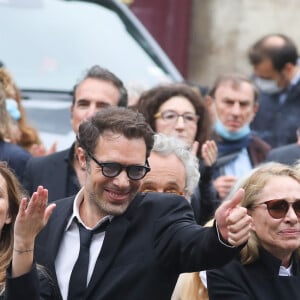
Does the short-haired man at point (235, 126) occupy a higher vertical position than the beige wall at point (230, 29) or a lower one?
lower

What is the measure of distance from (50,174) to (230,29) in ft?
28.8

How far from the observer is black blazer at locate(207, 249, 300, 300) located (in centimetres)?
609

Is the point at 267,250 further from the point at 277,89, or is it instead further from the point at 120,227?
the point at 277,89

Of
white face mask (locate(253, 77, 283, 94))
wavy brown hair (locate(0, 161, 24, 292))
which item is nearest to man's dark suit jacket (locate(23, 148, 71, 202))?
wavy brown hair (locate(0, 161, 24, 292))

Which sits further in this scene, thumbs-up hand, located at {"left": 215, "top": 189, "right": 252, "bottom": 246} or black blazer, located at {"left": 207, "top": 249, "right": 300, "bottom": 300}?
black blazer, located at {"left": 207, "top": 249, "right": 300, "bottom": 300}

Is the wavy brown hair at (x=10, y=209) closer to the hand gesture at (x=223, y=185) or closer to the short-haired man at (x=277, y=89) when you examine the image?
the hand gesture at (x=223, y=185)

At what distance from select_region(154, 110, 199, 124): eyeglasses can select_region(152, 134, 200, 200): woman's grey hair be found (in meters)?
1.18

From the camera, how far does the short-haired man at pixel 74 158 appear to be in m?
7.33

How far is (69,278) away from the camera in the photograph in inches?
226

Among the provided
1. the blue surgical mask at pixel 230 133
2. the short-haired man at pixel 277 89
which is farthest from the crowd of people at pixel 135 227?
the short-haired man at pixel 277 89

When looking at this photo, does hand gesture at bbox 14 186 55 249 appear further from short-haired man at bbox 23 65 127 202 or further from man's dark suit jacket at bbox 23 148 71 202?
man's dark suit jacket at bbox 23 148 71 202

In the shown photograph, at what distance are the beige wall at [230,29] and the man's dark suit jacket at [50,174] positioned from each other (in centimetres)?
840

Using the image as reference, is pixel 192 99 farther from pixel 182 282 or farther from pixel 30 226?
pixel 30 226

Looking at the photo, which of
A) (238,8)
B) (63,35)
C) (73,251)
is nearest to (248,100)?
(63,35)
